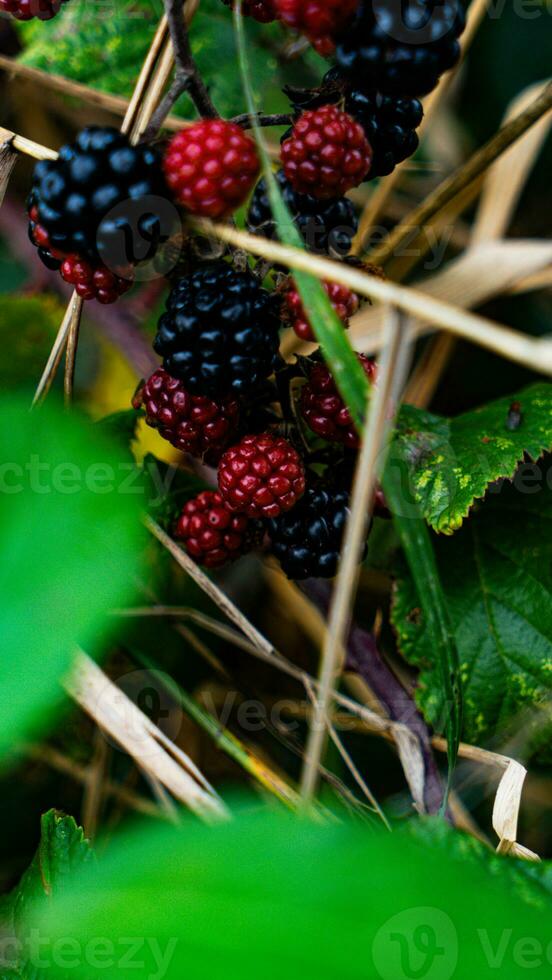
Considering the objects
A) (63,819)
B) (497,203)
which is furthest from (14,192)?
(63,819)

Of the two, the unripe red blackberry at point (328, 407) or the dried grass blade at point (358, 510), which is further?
the unripe red blackberry at point (328, 407)

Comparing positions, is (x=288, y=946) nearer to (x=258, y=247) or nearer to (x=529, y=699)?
(x=258, y=247)

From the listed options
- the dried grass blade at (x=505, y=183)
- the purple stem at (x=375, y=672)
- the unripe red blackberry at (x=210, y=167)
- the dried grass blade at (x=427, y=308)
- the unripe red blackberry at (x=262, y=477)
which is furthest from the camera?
the dried grass blade at (x=505, y=183)

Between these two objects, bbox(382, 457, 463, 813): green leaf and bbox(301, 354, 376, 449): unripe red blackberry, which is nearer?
bbox(382, 457, 463, 813): green leaf

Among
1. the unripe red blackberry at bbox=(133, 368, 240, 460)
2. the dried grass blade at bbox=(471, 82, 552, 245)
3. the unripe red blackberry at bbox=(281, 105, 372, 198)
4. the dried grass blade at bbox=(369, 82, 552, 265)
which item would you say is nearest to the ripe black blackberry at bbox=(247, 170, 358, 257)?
the unripe red blackberry at bbox=(281, 105, 372, 198)

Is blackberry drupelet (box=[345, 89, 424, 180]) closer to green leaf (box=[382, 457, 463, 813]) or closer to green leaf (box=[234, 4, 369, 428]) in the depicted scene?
green leaf (box=[234, 4, 369, 428])

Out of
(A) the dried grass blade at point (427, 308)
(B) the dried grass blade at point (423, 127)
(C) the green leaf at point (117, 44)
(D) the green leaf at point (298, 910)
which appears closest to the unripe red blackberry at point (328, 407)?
(A) the dried grass blade at point (427, 308)

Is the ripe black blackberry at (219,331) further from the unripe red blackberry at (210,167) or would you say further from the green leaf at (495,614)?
the green leaf at (495,614)
